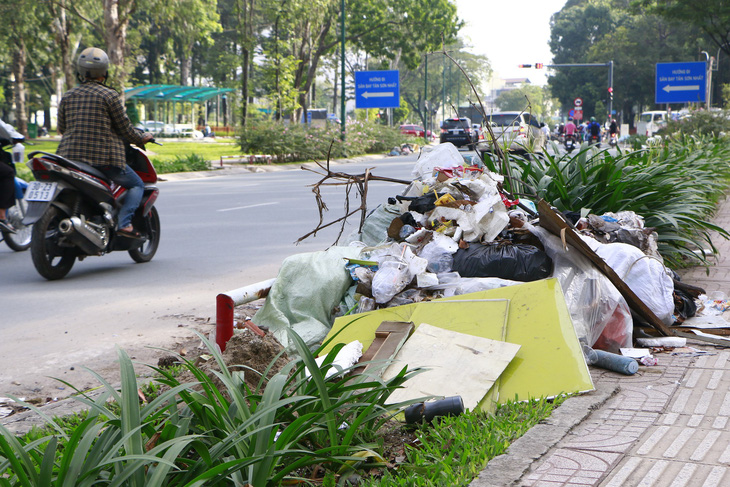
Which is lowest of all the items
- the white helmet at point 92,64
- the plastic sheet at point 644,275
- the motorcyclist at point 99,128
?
the plastic sheet at point 644,275

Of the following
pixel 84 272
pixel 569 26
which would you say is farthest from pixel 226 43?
pixel 84 272

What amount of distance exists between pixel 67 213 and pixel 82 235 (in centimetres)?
24

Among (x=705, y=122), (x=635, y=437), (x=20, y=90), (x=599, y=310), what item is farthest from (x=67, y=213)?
(x=20, y=90)

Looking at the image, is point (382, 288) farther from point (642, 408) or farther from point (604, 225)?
point (604, 225)

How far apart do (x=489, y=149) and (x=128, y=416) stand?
→ 207 inches

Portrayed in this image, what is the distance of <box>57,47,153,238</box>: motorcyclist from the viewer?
7.04 m

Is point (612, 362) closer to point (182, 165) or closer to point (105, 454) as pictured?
point (105, 454)

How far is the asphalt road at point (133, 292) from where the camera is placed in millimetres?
4641

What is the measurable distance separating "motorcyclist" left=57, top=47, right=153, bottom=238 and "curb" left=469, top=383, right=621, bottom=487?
16.3 feet

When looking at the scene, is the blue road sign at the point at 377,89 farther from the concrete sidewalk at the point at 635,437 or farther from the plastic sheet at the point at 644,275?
the concrete sidewalk at the point at 635,437

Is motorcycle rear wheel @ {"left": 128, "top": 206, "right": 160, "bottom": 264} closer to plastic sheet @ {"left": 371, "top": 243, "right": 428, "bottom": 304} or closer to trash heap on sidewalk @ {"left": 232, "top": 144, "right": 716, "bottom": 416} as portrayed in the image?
trash heap on sidewalk @ {"left": 232, "top": 144, "right": 716, "bottom": 416}

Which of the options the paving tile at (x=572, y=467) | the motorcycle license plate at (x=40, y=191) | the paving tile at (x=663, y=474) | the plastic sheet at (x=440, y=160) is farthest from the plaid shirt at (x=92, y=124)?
the paving tile at (x=663, y=474)

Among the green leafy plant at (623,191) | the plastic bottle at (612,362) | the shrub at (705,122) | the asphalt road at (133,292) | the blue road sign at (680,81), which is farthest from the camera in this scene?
the blue road sign at (680,81)

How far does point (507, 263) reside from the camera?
487 cm
